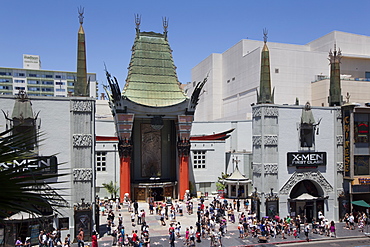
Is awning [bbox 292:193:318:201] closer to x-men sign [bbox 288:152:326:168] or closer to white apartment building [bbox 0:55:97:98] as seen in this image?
x-men sign [bbox 288:152:326:168]

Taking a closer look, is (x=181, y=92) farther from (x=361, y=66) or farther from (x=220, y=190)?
(x=361, y=66)

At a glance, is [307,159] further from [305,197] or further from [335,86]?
[335,86]

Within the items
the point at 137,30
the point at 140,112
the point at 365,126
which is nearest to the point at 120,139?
the point at 140,112

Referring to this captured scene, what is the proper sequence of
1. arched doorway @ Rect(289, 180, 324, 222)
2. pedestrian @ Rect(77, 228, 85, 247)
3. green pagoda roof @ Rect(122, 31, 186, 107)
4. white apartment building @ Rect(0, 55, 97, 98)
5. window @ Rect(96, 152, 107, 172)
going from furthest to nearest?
white apartment building @ Rect(0, 55, 97, 98) → green pagoda roof @ Rect(122, 31, 186, 107) → window @ Rect(96, 152, 107, 172) → arched doorway @ Rect(289, 180, 324, 222) → pedestrian @ Rect(77, 228, 85, 247)

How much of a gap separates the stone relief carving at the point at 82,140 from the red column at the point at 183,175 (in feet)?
72.9

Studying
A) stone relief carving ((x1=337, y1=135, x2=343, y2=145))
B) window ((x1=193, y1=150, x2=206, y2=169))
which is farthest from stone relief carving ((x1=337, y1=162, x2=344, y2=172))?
window ((x1=193, y1=150, x2=206, y2=169))

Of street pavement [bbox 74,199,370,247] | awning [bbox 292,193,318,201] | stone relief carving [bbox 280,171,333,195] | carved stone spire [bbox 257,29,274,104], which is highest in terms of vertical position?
carved stone spire [bbox 257,29,274,104]

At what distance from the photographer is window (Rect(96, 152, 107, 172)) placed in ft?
159

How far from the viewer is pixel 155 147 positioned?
51.0m

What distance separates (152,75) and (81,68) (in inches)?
839

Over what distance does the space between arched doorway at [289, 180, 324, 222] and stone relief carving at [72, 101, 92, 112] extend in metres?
21.1

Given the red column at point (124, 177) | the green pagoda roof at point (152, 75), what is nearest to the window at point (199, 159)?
the green pagoda roof at point (152, 75)

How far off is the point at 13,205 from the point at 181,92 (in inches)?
1805

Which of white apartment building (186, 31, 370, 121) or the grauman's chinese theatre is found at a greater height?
white apartment building (186, 31, 370, 121)
